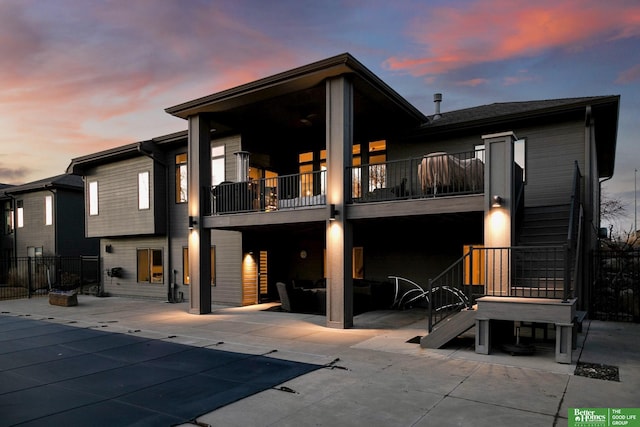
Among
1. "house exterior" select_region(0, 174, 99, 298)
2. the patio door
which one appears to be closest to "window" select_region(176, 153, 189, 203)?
the patio door

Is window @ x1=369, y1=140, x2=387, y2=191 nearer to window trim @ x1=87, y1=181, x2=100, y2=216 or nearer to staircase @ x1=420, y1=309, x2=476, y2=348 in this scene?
staircase @ x1=420, y1=309, x2=476, y2=348

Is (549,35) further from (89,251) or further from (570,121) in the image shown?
(89,251)

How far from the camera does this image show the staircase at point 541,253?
7.72 m

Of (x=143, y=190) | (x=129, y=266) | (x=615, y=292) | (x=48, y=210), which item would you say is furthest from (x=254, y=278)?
(x=48, y=210)

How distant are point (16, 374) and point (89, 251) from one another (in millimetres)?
19285

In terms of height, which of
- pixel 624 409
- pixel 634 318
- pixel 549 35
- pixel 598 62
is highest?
pixel 598 62

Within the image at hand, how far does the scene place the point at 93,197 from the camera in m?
19.0

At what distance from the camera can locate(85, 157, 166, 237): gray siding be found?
1616 cm

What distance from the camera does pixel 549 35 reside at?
41.8ft

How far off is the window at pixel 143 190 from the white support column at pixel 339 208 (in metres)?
9.50

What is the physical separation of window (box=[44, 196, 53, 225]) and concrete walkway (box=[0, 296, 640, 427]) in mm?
14765

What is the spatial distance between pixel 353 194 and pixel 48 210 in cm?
1896

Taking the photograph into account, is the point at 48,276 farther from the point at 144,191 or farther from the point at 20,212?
the point at 20,212

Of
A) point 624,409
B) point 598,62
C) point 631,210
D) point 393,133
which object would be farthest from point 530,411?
point 631,210
